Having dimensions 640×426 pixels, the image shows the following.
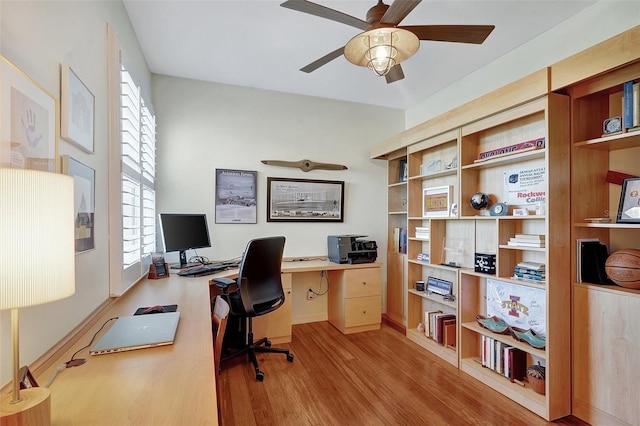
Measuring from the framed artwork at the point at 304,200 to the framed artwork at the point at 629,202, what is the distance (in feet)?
8.22

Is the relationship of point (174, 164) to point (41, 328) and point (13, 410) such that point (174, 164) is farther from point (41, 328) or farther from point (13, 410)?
point (13, 410)

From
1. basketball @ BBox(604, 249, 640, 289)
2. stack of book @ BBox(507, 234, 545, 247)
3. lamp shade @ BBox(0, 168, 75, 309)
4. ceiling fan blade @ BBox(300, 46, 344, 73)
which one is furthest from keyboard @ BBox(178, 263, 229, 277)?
basketball @ BBox(604, 249, 640, 289)

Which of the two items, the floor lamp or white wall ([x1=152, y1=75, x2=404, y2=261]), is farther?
white wall ([x1=152, y1=75, x2=404, y2=261])

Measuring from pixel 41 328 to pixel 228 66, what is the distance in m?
2.65

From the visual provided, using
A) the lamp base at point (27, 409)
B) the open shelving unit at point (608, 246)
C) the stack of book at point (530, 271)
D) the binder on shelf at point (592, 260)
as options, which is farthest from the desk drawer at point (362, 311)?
the lamp base at point (27, 409)

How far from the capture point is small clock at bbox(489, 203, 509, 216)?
93.4 inches

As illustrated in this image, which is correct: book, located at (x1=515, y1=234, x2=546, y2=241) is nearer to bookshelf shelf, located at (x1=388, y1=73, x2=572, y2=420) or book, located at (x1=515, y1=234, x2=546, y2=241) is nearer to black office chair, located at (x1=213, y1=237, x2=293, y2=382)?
bookshelf shelf, located at (x1=388, y1=73, x2=572, y2=420)

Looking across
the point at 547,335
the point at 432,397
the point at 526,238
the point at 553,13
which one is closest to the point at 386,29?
the point at 553,13

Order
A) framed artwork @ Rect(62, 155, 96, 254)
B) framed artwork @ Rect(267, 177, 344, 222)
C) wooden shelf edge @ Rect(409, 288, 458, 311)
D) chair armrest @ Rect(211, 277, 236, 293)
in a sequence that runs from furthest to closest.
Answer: framed artwork @ Rect(267, 177, 344, 222) → wooden shelf edge @ Rect(409, 288, 458, 311) → chair armrest @ Rect(211, 277, 236, 293) → framed artwork @ Rect(62, 155, 96, 254)

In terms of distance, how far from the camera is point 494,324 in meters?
2.44

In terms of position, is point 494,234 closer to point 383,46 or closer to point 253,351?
point 383,46

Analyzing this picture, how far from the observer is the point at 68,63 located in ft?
4.20

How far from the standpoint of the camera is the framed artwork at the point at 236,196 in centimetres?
333

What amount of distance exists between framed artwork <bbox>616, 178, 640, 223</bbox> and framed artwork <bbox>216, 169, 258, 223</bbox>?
303 centimetres
